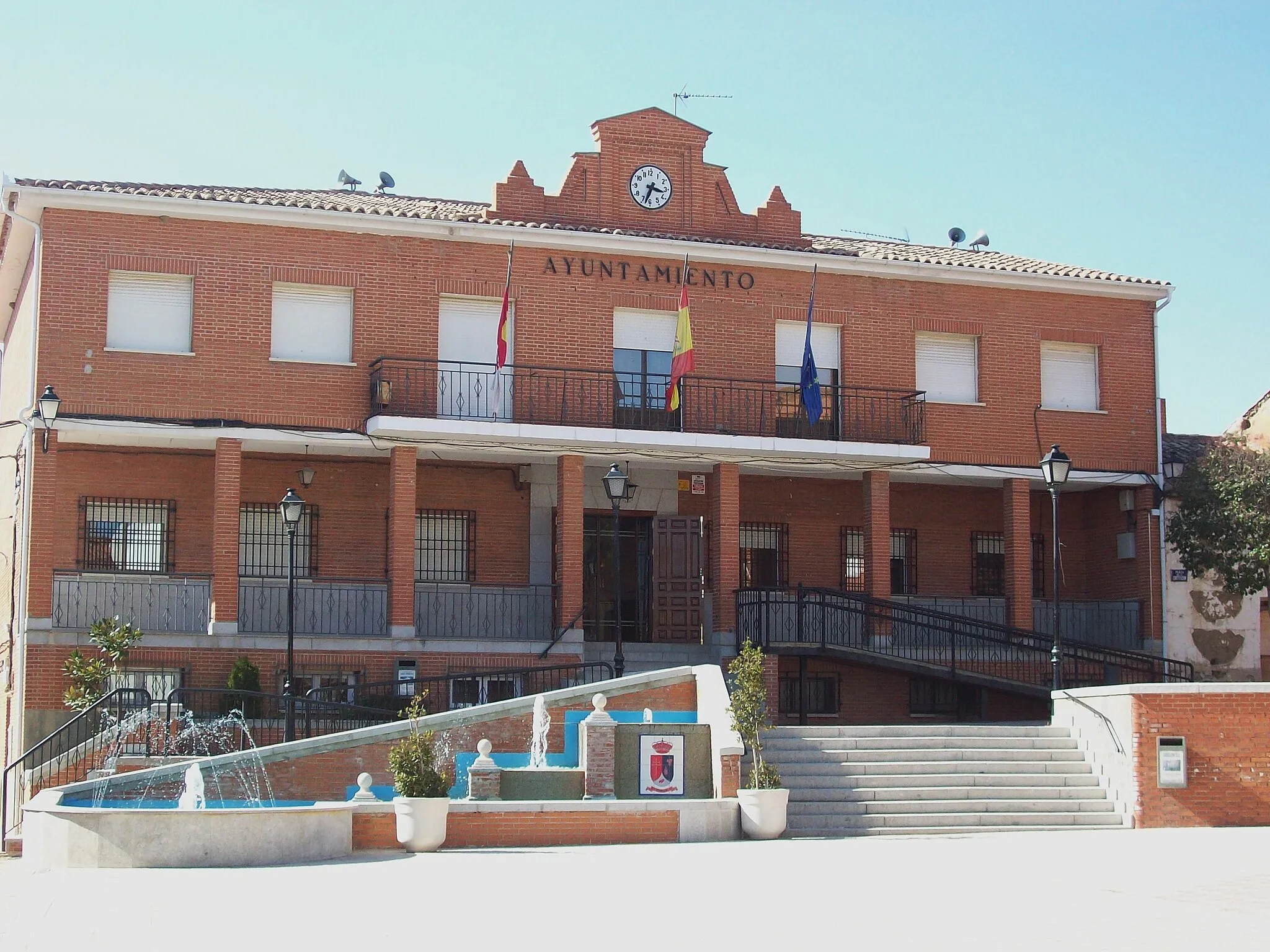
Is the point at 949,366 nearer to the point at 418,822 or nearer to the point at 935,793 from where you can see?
the point at 935,793

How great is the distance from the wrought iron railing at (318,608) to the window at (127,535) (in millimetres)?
1465

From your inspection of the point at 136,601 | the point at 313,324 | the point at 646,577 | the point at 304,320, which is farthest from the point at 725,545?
the point at 136,601

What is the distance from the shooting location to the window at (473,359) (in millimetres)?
22562

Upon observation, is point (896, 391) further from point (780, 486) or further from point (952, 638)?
point (952, 638)

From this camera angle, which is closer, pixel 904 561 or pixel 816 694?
pixel 816 694

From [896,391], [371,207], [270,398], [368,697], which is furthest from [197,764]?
[896,391]

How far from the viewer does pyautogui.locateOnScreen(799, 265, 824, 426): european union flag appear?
23.1 m

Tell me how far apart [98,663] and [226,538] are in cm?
252

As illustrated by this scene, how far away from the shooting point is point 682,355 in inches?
886

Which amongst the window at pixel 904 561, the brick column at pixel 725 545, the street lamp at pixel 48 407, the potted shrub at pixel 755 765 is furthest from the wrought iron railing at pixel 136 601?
Result: the window at pixel 904 561

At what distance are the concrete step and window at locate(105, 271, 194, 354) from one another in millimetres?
10726

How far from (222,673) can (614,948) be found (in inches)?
495

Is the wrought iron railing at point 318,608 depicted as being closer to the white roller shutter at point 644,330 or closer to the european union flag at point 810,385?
the white roller shutter at point 644,330

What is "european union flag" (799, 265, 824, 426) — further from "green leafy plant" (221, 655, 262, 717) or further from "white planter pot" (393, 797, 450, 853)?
"white planter pot" (393, 797, 450, 853)
